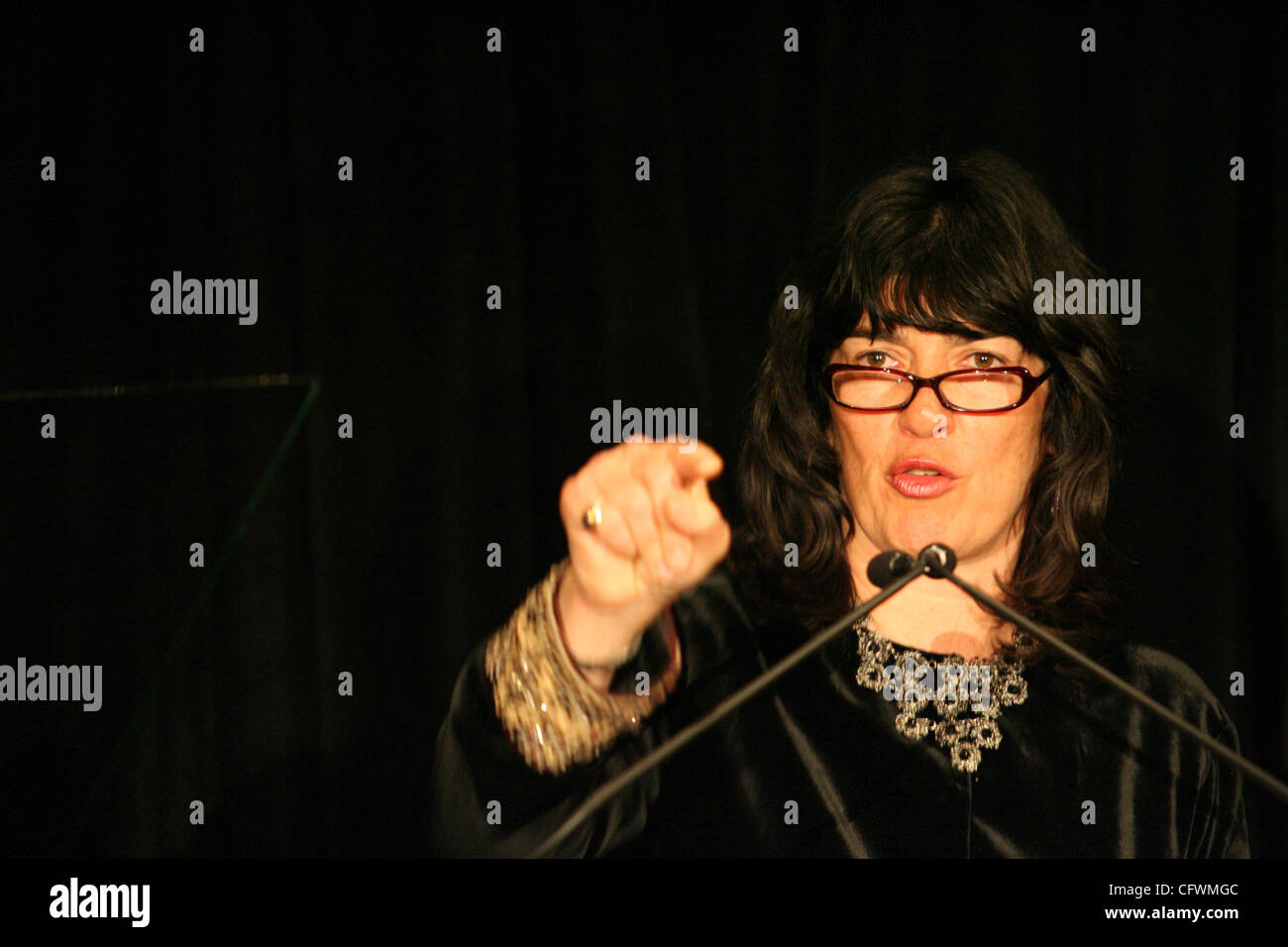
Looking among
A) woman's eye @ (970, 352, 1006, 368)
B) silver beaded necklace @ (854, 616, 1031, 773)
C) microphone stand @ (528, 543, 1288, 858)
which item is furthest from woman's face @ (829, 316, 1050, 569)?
microphone stand @ (528, 543, 1288, 858)

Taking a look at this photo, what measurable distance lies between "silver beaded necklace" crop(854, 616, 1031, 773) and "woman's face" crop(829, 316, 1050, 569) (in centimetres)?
14

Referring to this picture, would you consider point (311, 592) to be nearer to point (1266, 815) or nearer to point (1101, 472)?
point (1101, 472)

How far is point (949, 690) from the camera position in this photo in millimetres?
1520

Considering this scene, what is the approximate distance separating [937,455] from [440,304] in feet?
2.52

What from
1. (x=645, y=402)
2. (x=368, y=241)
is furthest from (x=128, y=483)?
(x=645, y=402)

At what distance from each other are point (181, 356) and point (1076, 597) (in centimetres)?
135

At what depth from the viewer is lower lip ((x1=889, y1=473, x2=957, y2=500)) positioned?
153 cm

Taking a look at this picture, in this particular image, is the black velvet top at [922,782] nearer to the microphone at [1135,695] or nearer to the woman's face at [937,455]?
the woman's face at [937,455]

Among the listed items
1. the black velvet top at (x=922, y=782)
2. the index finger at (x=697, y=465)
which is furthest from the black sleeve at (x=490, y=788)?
the index finger at (x=697, y=465)

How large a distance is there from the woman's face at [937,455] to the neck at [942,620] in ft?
0.16

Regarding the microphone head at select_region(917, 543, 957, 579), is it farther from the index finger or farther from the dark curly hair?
the dark curly hair

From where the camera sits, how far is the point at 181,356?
189cm

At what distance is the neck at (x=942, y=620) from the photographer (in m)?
1.58

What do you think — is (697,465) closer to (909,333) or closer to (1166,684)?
(909,333)
